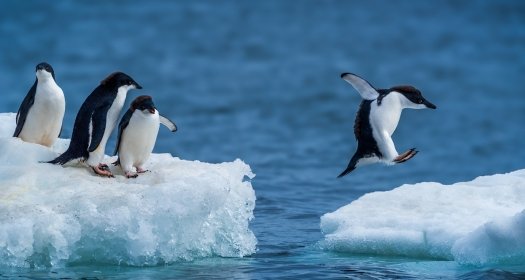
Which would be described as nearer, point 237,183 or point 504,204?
point 237,183

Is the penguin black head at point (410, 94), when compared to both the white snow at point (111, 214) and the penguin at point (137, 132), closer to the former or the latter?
the white snow at point (111, 214)

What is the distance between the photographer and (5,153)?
752 cm

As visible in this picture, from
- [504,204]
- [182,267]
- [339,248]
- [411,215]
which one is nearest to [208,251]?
[182,267]

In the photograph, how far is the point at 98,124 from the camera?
7332 mm

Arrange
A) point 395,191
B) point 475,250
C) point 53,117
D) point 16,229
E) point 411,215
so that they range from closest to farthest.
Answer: point 16,229, point 475,250, point 53,117, point 411,215, point 395,191

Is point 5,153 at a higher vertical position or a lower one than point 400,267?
higher

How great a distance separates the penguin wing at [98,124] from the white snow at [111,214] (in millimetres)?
238

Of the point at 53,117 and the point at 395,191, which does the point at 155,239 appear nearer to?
the point at 53,117

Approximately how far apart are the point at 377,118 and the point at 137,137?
1639 millimetres

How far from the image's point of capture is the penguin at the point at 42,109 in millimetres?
7582

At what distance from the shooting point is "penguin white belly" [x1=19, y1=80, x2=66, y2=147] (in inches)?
299

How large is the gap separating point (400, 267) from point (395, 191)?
1425 millimetres

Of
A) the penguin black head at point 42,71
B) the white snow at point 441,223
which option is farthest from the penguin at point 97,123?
the white snow at point 441,223

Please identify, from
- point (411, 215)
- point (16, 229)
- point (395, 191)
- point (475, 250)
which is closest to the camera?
point (16, 229)
